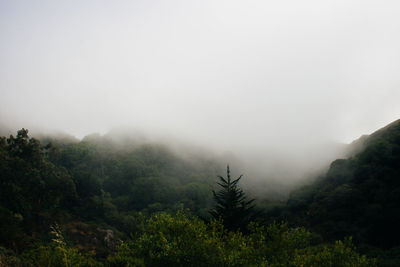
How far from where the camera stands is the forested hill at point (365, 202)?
2781 inches

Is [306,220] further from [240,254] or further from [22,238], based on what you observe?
[240,254]

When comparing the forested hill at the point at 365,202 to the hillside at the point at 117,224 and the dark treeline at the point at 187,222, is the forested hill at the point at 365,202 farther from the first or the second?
the hillside at the point at 117,224

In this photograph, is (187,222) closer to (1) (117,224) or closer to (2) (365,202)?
(2) (365,202)

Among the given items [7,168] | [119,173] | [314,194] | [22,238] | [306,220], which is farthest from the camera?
[119,173]

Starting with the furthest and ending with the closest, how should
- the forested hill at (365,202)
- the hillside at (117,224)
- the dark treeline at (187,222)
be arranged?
the forested hill at (365,202)
the dark treeline at (187,222)
the hillside at (117,224)

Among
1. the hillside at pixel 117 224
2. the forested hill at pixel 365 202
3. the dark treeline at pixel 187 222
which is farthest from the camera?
the forested hill at pixel 365 202

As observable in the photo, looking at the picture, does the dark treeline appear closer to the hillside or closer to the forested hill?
the hillside

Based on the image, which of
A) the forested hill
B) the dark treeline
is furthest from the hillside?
the forested hill

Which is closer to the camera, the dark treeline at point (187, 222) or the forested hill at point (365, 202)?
the dark treeline at point (187, 222)

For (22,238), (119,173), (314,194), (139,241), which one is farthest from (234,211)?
(119,173)

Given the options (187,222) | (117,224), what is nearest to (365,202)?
(187,222)

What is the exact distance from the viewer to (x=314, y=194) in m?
112

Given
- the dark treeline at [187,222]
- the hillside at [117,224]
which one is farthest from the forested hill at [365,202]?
the hillside at [117,224]

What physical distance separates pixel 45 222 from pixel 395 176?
9386 centimetres
